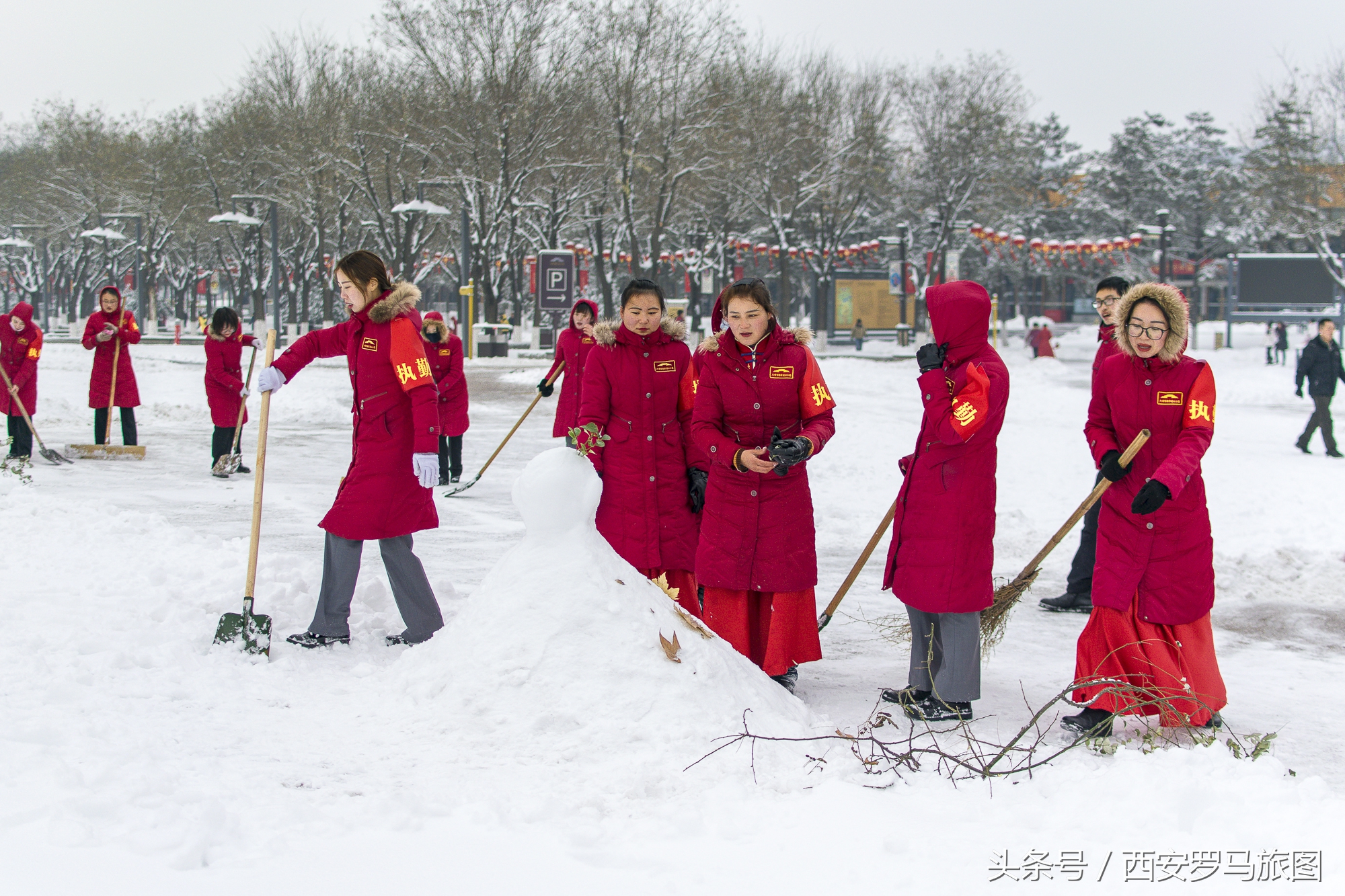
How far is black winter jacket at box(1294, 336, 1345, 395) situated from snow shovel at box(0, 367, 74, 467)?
1380 centimetres

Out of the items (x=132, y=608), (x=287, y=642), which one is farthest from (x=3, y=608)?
(x=287, y=642)

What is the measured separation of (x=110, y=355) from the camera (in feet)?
36.5

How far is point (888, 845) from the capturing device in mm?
2992

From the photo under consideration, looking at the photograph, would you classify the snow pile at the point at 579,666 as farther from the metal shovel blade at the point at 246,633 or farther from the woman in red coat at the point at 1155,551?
the woman in red coat at the point at 1155,551

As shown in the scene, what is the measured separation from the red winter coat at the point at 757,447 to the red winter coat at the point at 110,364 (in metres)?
8.49

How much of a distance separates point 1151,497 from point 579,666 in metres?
2.00

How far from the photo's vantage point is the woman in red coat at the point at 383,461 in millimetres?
4953

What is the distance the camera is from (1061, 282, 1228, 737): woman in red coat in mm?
4035

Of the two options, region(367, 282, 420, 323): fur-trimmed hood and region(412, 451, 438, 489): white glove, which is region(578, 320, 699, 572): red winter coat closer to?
region(412, 451, 438, 489): white glove

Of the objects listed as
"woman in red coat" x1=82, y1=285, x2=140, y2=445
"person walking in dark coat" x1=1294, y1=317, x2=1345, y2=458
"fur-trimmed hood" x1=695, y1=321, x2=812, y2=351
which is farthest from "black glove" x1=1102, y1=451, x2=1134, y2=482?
"person walking in dark coat" x1=1294, y1=317, x2=1345, y2=458

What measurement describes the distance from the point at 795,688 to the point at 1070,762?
1.45m

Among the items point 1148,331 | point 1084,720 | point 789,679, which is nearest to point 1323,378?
point 1148,331

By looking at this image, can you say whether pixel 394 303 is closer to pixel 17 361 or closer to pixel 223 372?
pixel 223 372

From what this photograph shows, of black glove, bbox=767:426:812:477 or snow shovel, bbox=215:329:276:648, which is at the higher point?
black glove, bbox=767:426:812:477
